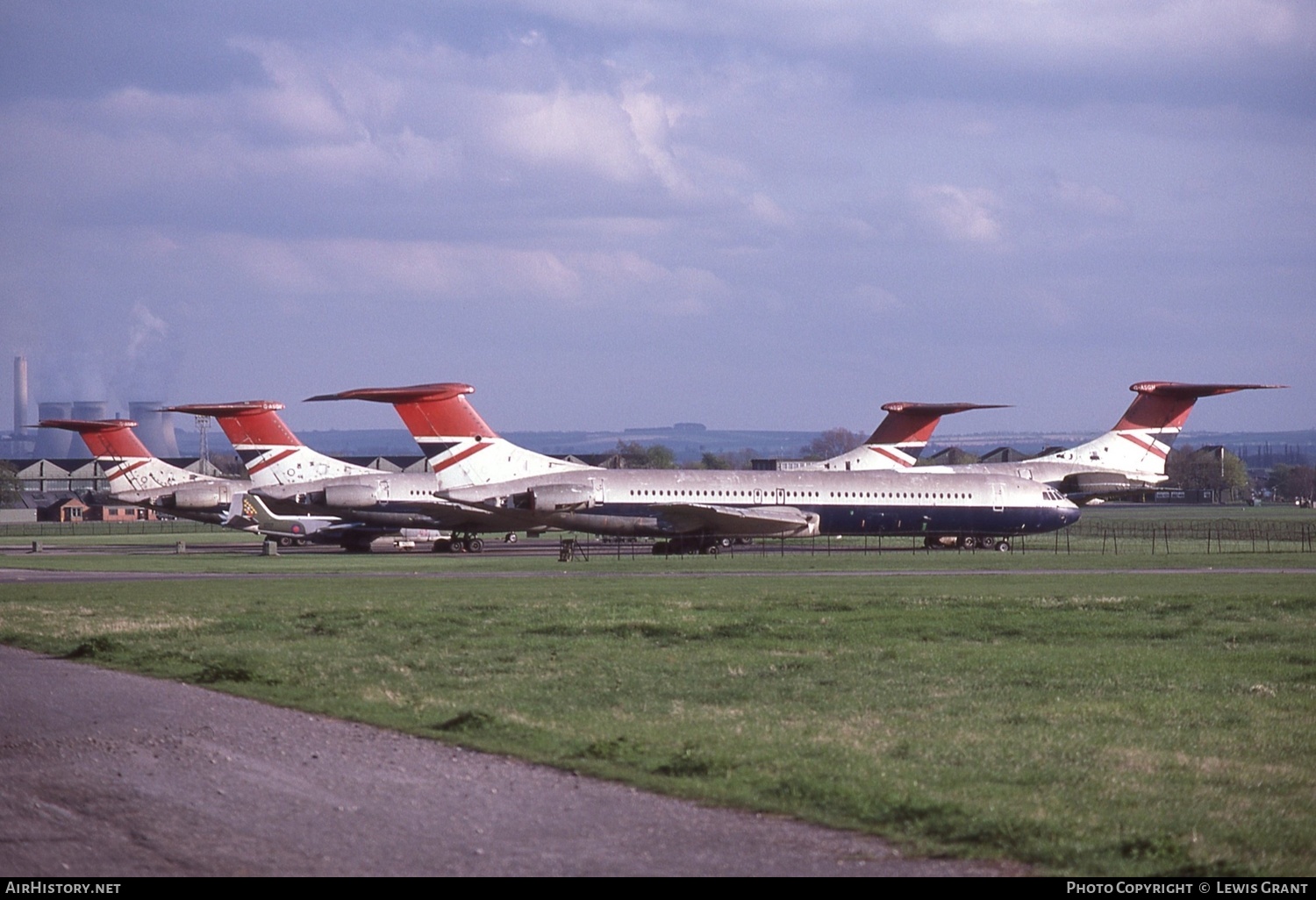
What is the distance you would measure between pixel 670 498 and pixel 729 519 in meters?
2.85

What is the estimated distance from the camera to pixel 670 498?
190 ft

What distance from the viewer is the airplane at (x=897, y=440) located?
244 feet

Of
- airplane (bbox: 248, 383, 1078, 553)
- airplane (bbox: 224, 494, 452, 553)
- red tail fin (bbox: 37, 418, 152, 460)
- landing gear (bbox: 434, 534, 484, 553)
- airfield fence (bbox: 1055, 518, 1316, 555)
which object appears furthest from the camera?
red tail fin (bbox: 37, 418, 152, 460)

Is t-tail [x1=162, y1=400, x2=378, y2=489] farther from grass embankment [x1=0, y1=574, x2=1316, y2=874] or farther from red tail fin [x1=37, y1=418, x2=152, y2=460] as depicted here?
grass embankment [x1=0, y1=574, x2=1316, y2=874]

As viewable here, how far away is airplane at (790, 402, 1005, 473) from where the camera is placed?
74250mm

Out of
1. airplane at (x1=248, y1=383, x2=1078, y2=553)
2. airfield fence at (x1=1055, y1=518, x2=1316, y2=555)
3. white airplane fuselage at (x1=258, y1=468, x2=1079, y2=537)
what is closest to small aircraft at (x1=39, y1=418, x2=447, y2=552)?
white airplane fuselage at (x1=258, y1=468, x2=1079, y2=537)

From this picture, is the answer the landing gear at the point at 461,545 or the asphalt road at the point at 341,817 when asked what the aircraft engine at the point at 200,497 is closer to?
the landing gear at the point at 461,545

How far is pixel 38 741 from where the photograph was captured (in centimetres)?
1293

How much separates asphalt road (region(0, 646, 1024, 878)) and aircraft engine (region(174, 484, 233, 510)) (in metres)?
58.4

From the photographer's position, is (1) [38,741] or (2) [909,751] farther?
(1) [38,741]

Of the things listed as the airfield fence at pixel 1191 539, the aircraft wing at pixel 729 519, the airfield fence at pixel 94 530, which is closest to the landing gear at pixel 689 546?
the aircraft wing at pixel 729 519

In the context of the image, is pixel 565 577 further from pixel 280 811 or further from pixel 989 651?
pixel 280 811
